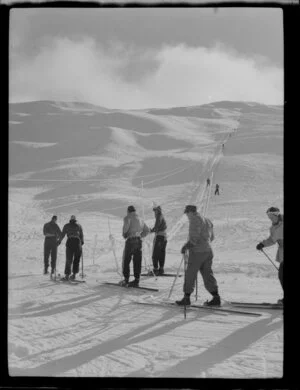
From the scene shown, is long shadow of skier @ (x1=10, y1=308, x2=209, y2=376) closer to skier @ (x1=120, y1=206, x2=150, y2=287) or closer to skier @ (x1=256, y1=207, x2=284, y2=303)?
skier @ (x1=256, y1=207, x2=284, y2=303)

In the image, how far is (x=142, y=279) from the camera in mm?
11805

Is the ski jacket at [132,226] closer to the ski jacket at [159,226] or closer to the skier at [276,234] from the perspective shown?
the ski jacket at [159,226]

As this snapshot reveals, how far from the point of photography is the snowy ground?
5055mm

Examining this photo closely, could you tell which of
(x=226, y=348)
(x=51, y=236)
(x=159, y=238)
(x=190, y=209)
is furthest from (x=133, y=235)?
(x=226, y=348)

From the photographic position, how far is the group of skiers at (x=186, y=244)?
7445 mm

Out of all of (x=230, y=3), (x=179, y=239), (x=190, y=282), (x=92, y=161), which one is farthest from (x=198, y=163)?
(x=230, y=3)

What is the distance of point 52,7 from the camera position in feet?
8.46

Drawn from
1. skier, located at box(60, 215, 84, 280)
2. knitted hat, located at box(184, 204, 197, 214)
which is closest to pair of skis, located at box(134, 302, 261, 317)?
knitted hat, located at box(184, 204, 197, 214)

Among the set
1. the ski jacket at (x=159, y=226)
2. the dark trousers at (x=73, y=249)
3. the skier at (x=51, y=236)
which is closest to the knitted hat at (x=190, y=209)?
the ski jacket at (x=159, y=226)

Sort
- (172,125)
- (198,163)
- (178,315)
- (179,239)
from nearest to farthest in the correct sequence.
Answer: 1. (178,315)
2. (179,239)
3. (198,163)
4. (172,125)

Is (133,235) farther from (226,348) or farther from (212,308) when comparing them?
(226,348)
